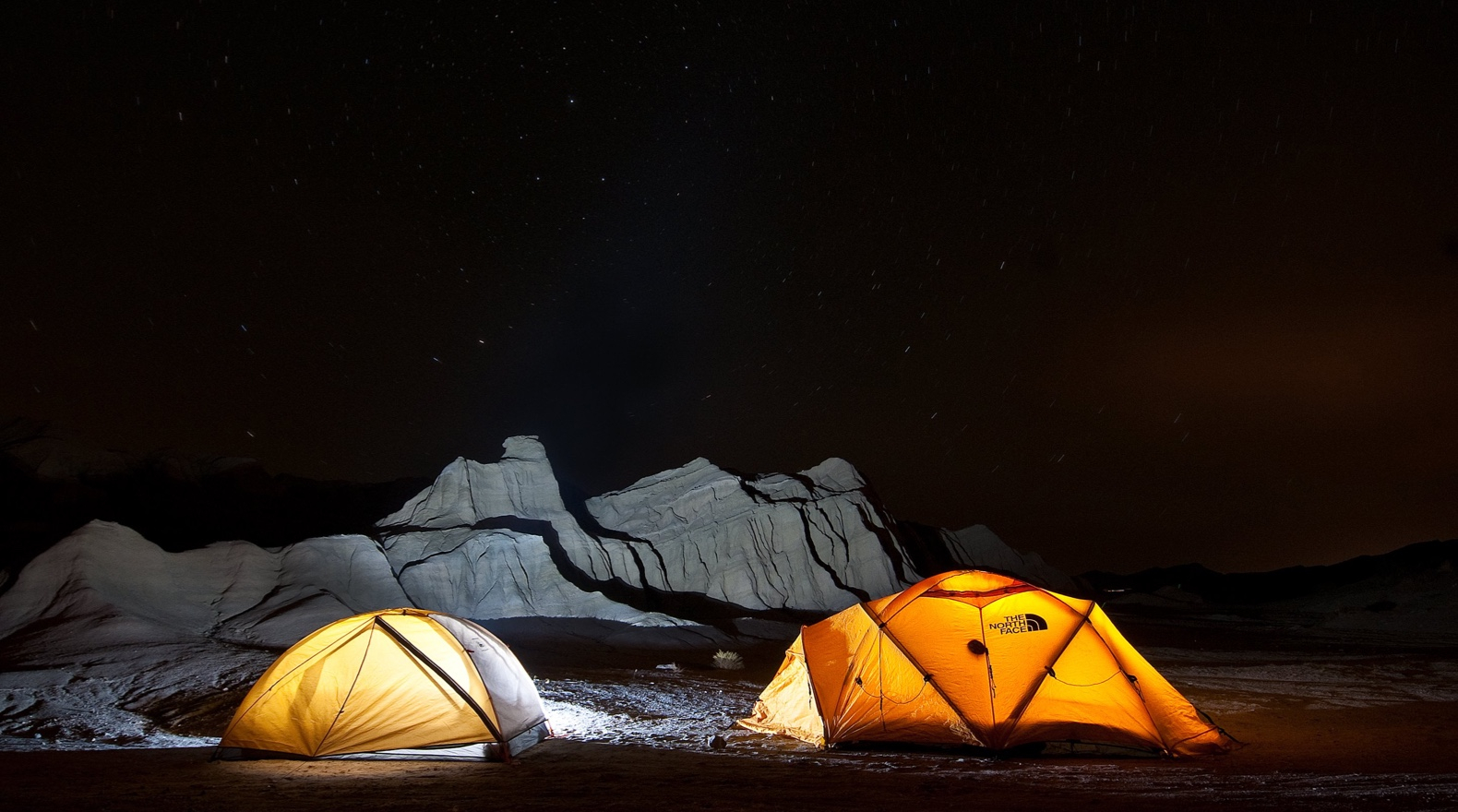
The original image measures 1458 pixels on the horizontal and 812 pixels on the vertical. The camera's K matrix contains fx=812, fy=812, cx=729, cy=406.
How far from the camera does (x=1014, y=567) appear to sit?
76.2m

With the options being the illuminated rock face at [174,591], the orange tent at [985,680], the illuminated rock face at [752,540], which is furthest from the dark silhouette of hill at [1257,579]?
the orange tent at [985,680]

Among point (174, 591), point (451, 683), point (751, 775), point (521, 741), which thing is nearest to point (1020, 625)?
point (751, 775)

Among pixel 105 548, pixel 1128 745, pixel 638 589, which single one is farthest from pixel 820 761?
pixel 638 589

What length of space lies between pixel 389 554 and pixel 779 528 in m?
23.3

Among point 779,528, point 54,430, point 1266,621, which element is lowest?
point 1266,621

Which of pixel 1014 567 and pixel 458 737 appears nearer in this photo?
pixel 458 737

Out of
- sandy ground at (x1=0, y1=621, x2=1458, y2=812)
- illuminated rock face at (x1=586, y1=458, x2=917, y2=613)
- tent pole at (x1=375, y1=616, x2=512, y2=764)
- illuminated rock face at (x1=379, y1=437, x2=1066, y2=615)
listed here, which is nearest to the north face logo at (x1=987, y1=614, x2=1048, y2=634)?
sandy ground at (x1=0, y1=621, x2=1458, y2=812)

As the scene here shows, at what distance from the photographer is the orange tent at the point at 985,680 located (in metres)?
9.88

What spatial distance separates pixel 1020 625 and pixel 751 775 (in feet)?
13.9

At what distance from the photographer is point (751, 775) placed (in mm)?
8508

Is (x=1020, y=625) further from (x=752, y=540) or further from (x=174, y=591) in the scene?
(x=752, y=540)

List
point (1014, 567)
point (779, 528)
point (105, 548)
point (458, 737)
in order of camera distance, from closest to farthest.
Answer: point (458, 737)
point (105, 548)
point (779, 528)
point (1014, 567)

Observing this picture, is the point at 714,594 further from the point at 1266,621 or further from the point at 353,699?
the point at 1266,621

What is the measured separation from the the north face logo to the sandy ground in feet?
5.02
